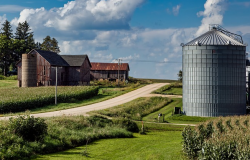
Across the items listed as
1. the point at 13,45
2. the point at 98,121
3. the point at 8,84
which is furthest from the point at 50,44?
the point at 98,121

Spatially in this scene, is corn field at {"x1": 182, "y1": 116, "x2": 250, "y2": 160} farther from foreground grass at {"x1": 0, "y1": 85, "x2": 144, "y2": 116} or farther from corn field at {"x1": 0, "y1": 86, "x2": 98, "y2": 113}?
corn field at {"x1": 0, "y1": 86, "x2": 98, "y2": 113}

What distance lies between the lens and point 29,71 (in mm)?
70938

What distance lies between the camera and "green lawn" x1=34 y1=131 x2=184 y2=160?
74.7ft

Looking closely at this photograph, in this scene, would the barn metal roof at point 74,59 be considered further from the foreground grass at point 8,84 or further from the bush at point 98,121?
the bush at point 98,121

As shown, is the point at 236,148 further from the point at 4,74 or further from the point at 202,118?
the point at 4,74

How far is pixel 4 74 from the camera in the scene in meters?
98.2

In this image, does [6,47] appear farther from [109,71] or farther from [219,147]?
[219,147]

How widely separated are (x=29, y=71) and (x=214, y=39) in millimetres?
40105

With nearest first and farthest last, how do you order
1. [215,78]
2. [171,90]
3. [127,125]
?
[127,125] → [215,78] → [171,90]

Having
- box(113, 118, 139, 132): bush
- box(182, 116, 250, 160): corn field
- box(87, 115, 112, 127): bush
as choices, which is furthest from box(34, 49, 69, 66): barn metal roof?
box(182, 116, 250, 160): corn field

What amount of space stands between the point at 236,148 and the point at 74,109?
32.3 meters

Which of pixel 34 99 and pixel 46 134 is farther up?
pixel 34 99

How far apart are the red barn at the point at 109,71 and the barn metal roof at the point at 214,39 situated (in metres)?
42.7

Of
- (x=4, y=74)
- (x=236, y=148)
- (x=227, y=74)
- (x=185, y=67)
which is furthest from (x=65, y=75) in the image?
(x=236, y=148)
